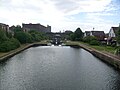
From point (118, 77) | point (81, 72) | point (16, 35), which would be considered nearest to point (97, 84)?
point (118, 77)

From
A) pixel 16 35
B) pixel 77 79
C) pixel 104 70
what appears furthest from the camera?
pixel 16 35

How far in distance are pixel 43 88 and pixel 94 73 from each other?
8.67 m

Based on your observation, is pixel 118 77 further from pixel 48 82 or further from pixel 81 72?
pixel 48 82

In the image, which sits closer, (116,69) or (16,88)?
(16,88)

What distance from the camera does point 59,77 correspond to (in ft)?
79.8

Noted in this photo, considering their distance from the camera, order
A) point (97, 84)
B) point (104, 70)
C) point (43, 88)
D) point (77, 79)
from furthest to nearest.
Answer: point (104, 70)
point (77, 79)
point (97, 84)
point (43, 88)

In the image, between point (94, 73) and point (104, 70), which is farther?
point (104, 70)

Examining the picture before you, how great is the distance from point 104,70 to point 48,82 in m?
9.50

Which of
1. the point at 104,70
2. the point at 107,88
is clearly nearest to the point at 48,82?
the point at 107,88

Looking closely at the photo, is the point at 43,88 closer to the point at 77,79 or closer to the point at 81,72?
the point at 77,79

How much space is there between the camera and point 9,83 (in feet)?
71.8

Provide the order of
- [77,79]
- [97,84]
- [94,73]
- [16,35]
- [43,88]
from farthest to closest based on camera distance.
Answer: [16,35], [94,73], [77,79], [97,84], [43,88]

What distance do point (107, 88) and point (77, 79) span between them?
3916 millimetres

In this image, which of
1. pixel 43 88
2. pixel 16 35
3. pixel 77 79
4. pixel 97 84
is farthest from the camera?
pixel 16 35
